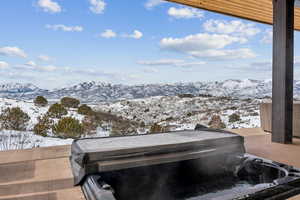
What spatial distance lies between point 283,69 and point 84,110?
309 centimetres

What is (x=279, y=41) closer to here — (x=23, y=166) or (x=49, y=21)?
(x=23, y=166)

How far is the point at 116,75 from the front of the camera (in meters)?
4.61

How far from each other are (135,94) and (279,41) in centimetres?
250

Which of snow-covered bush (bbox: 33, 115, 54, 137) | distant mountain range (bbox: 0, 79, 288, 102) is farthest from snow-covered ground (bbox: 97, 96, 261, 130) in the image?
snow-covered bush (bbox: 33, 115, 54, 137)

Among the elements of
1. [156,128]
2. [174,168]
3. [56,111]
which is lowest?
[174,168]

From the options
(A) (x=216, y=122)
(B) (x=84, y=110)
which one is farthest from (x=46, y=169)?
(A) (x=216, y=122)

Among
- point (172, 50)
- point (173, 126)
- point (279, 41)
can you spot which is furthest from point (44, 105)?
point (279, 41)

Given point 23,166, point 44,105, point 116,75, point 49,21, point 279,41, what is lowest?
point 23,166

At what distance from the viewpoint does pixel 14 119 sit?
3.81 m

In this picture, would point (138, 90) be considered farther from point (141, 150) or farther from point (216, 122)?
point (141, 150)

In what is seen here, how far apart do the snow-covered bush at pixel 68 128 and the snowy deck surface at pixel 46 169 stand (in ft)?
3.60

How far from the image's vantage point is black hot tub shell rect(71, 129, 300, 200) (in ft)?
6.39

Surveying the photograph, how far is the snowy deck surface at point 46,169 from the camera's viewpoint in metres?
1.73

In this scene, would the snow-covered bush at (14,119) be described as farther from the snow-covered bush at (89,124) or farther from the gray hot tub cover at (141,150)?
the gray hot tub cover at (141,150)
